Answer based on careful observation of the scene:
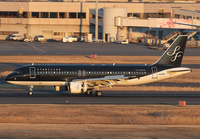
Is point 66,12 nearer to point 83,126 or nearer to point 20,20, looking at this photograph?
point 20,20

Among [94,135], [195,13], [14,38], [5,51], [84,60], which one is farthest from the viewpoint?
[14,38]

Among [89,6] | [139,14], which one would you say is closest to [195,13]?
[139,14]

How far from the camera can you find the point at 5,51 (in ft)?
348

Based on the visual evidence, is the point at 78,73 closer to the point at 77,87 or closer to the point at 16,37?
the point at 77,87

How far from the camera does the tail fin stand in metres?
55.7

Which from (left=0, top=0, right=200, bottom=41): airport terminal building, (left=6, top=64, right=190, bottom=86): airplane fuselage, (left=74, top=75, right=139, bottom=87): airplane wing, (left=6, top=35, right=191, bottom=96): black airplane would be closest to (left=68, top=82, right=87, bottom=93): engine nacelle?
(left=6, top=35, right=191, bottom=96): black airplane

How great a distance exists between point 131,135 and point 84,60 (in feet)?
187

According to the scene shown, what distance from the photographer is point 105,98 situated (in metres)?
51.2

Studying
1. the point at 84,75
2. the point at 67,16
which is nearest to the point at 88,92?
the point at 84,75

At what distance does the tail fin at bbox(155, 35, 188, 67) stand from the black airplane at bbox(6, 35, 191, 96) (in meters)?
0.61

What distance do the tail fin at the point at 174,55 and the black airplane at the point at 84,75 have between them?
0.61m

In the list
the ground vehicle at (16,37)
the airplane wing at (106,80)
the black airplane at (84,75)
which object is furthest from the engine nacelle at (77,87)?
the ground vehicle at (16,37)

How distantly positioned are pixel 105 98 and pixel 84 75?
4154mm

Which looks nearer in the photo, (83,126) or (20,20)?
(83,126)
